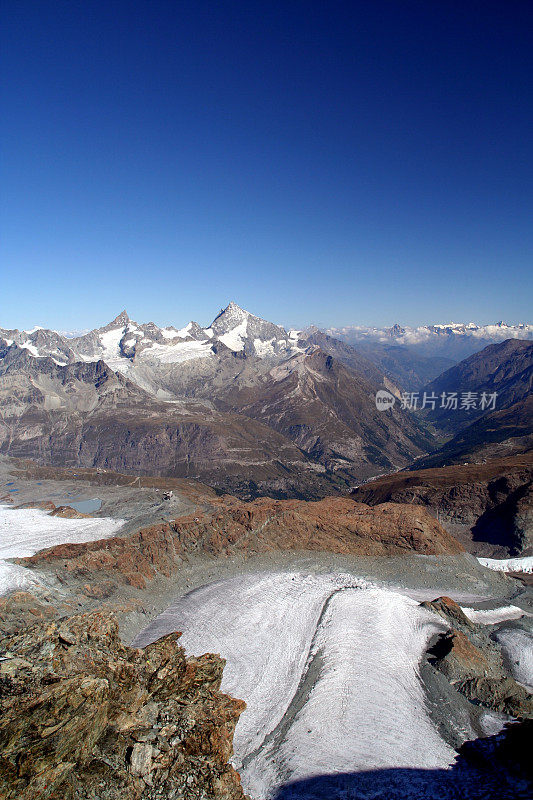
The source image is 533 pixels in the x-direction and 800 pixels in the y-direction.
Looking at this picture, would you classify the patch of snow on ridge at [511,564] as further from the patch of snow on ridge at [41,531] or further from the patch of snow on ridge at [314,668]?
the patch of snow on ridge at [41,531]

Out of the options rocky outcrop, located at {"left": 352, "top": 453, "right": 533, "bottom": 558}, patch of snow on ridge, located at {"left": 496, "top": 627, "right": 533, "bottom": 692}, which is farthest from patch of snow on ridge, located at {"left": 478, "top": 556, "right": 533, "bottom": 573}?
patch of snow on ridge, located at {"left": 496, "top": 627, "right": 533, "bottom": 692}

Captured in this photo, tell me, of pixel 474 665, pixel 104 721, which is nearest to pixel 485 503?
pixel 474 665

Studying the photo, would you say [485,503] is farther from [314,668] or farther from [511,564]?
[314,668]

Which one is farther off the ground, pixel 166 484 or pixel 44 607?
pixel 44 607

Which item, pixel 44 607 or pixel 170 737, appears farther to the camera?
pixel 44 607

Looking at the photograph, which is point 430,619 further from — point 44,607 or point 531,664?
point 44,607

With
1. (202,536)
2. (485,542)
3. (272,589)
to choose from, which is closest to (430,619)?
(272,589)
